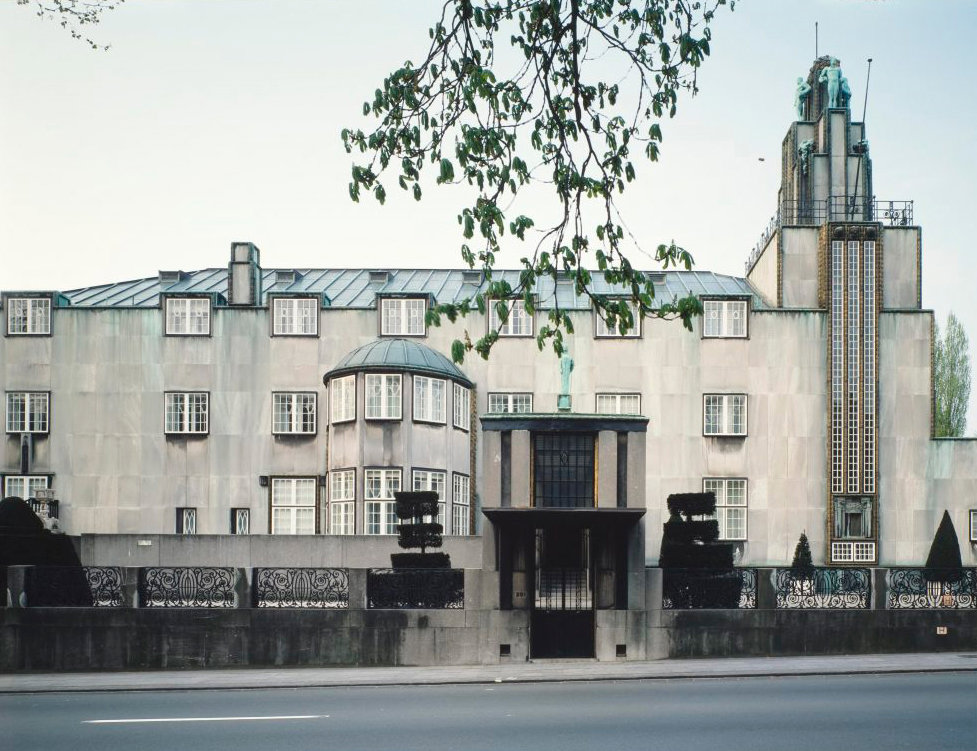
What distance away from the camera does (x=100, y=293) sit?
5000 cm

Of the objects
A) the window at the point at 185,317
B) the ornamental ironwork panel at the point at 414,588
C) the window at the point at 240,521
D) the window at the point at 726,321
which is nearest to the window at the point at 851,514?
the window at the point at 726,321

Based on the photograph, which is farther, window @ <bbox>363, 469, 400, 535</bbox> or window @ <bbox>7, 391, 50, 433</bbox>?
window @ <bbox>7, 391, 50, 433</bbox>

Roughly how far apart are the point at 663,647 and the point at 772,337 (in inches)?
856

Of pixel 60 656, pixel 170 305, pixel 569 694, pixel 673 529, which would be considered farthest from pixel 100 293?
pixel 569 694

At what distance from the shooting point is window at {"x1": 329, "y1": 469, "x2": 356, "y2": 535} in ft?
134

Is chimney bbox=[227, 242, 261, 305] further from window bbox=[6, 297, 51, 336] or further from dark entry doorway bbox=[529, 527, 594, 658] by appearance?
dark entry doorway bbox=[529, 527, 594, 658]

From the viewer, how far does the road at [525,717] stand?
14570 mm

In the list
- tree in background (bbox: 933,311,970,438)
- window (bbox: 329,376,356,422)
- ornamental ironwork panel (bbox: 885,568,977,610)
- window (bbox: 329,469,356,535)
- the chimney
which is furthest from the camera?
tree in background (bbox: 933,311,970,438)

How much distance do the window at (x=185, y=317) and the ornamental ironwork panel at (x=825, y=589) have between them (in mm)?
26463

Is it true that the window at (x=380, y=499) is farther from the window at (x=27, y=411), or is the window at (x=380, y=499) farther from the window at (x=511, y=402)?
the window at (x=27, y=411)

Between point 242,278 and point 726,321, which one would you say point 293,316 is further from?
point 726,321

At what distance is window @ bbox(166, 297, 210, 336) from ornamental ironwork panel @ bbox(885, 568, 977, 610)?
28.0 meters

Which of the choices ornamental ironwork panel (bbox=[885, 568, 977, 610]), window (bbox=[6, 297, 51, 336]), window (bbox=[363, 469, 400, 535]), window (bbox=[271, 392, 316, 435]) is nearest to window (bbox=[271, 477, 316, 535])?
window (bbox=[271, 392, 316, 435])

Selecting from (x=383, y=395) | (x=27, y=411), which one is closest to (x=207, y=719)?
(x=383, y=395)
